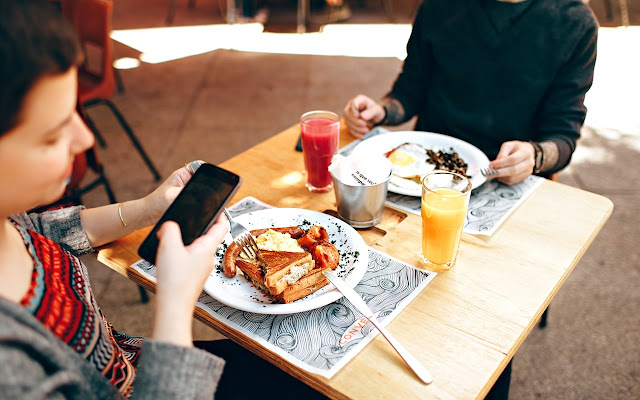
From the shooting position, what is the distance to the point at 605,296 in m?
2.39

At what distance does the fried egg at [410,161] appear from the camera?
5.07 feet

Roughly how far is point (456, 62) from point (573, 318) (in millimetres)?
1296

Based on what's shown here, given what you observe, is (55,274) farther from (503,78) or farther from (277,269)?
(503,78)

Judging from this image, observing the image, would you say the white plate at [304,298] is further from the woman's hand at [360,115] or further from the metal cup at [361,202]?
the woman's hand at [360,115]

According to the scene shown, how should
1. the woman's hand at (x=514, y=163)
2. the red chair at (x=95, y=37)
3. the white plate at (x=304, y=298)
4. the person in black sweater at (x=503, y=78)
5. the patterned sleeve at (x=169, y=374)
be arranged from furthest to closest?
the red chair at (x=95, y=37) → the person in black sweater at (x=503, y=78) → the woman's hand at (x=514, y=163) → the white plate at (x=304, y=298) → the patterned sleeve at (x=169, y=374)

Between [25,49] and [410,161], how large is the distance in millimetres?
1150

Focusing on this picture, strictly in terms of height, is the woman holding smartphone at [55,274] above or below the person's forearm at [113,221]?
above

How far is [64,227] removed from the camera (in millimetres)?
1197

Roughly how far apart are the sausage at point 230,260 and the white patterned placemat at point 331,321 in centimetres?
7

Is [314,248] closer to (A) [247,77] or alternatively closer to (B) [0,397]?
(B) [0,397]

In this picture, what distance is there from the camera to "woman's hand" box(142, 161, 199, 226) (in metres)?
1.20

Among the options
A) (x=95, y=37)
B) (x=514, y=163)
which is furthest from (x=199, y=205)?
(x=95, y=37)

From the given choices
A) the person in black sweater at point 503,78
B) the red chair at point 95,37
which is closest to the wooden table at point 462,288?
the person in black sweater at point 503,78

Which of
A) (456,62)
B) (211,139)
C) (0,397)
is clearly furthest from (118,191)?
(0,397)
